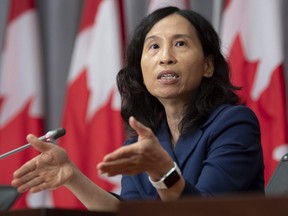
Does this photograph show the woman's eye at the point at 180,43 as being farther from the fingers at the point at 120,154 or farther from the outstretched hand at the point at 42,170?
the fingers at the point at 120,154

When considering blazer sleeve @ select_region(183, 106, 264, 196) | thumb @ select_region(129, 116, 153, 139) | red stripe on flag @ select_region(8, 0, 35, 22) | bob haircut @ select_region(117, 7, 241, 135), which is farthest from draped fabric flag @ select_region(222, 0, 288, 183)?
thumb @ select_region(129, 116, 153, 139)

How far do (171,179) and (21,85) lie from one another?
223cm

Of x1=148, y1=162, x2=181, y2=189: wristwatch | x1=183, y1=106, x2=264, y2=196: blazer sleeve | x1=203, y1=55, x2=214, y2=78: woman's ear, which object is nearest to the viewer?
x1=148, y1=162, x2=181, y2=189: wristwatch

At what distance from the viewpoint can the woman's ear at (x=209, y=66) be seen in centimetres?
234

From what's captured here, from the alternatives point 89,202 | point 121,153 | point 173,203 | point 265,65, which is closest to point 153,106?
point 89,202

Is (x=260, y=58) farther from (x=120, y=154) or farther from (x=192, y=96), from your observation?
(x=120, y=154)

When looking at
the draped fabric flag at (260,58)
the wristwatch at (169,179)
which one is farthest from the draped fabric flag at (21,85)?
the wristwatch at (169,179)

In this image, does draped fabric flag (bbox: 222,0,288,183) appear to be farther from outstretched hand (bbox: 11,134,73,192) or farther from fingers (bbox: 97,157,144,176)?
fingers (bbox: 97,157,144,176)

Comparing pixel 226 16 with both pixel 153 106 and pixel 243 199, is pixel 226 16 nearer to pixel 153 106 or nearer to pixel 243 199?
pixel 153 106

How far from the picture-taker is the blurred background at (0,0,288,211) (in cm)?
343

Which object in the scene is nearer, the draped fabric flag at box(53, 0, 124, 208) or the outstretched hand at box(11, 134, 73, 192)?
the outstretched hand at box(11, 134, 73, 192)

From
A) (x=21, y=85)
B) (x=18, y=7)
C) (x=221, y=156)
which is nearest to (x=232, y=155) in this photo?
(x=221, y=156)

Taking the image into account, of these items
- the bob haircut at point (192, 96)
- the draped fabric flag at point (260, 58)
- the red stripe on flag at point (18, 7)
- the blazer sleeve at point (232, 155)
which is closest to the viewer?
the blazer sleeve at point (232, 155)

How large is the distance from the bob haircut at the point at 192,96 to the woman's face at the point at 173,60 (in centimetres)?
2
